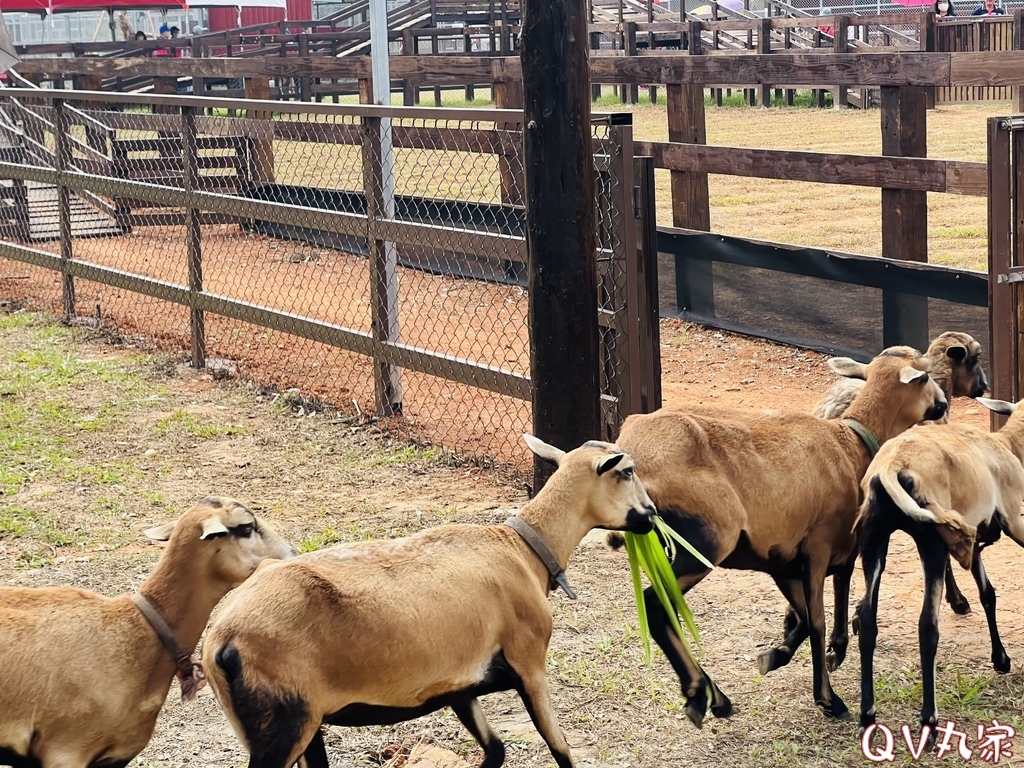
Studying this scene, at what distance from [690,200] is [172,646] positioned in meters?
8.42

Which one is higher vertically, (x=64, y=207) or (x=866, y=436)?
(x=64, y=207)

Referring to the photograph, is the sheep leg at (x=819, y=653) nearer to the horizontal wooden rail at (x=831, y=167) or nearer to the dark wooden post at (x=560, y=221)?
the dark wooden post at (x=560, y=221)

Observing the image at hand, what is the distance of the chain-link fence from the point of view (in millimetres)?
7766

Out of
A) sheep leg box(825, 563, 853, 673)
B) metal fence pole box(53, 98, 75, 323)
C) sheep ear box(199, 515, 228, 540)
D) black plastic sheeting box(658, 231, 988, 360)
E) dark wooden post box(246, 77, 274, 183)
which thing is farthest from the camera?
dark wooden post box(246, 77, 274, 183)

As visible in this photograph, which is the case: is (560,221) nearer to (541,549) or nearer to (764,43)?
(541,549)

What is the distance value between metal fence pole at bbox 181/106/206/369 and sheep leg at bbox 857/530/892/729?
6654 millimetres

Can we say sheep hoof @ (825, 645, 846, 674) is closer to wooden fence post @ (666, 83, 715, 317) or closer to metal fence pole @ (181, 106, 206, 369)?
wooden fence post @ (666, 83, 715, 317)

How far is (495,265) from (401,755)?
25.4 feet

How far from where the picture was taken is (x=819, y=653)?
4.48 metres

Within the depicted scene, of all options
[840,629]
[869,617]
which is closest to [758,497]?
[869,617]

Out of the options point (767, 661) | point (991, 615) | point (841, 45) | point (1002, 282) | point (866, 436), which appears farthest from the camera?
point (841, 45)

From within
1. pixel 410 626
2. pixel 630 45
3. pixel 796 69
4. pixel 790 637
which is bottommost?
pixel 790 637

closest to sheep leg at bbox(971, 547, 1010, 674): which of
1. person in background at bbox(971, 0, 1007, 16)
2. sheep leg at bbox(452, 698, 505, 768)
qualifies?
sheep leg at bbox(452, 698, 505, 768)

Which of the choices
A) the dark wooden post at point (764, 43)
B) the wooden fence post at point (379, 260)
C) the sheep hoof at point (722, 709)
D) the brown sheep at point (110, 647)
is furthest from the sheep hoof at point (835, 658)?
the dark wooden post at point (764, 43)
